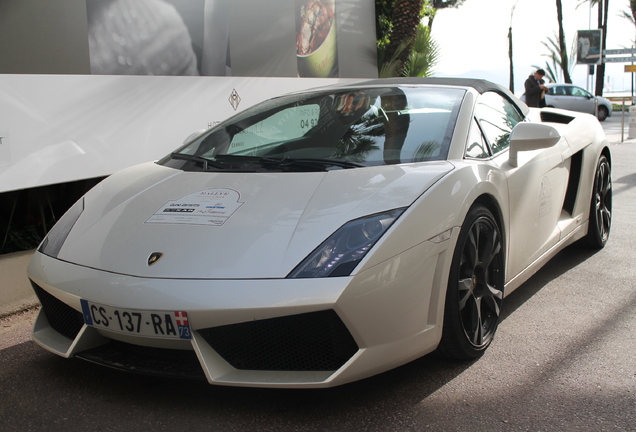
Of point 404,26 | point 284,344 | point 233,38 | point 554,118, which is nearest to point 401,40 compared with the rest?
point 404,26

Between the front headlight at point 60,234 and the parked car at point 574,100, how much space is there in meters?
24.3

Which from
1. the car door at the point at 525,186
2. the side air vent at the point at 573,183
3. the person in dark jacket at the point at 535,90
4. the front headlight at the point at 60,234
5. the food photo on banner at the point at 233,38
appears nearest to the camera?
the front headlight at the point at 60,234

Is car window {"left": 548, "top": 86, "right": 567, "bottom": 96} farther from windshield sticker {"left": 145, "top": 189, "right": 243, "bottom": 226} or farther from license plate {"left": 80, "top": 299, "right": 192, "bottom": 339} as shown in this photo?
license plate {"left": 80, "top": 299, "right": 192, "bottom": 339}

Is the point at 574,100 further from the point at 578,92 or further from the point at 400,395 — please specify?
the point at 400,395

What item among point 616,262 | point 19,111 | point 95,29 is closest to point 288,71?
point 95,29

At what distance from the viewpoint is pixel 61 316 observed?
253 cm

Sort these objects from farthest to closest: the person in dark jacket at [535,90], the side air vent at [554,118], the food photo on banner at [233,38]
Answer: the person in dark jacket at [535,90], the food photo on banner at [233,38], the side air vent at [554,118]

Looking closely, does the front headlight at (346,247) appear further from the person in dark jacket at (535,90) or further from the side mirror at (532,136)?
the person in dark jacket at (535,90)

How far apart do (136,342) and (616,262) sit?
3324 millimetres

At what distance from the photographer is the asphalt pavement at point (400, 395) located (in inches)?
88.1

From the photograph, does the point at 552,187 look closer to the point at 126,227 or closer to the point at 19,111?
the point at 126,227

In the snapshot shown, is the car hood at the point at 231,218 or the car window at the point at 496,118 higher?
the car window at the point at 496,118

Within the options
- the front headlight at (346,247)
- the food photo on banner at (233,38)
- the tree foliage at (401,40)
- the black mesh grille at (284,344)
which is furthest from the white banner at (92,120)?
the tree foliage at (401,40)

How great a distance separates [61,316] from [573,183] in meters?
3.04
